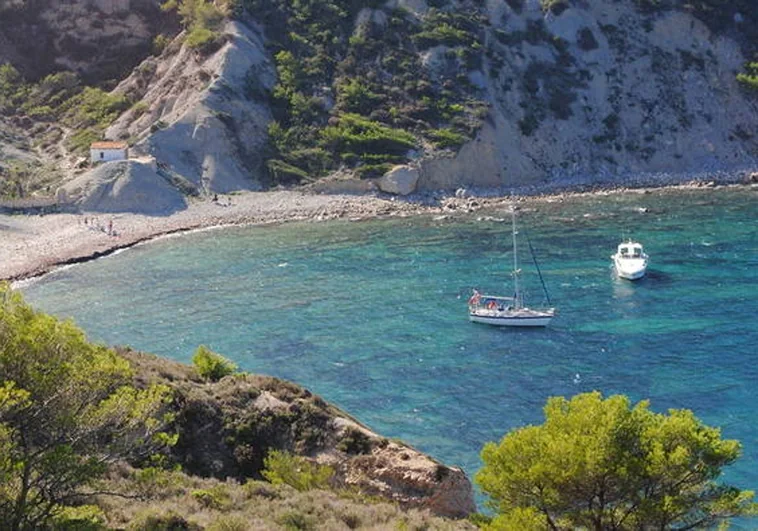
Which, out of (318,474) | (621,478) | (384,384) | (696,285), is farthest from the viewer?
(696,285)

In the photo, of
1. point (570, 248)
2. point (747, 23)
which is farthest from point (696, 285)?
point (747, 23)

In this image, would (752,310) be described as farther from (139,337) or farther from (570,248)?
(139,337)

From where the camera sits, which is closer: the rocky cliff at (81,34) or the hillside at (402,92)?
the hillside at (402,92)

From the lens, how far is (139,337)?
48656 mm

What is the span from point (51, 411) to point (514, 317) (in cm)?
3603

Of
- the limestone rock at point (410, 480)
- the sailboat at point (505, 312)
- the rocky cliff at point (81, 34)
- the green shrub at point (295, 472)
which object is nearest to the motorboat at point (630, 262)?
the sailboat at point (505, 312)

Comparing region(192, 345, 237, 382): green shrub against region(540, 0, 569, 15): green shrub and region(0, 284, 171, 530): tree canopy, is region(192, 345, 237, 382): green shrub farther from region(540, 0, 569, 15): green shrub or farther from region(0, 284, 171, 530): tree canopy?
region(540, 0, 569, 15): green shrub

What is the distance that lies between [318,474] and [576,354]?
22.7m

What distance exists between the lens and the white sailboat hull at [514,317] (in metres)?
48.9

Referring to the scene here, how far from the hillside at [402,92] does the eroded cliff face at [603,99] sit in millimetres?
165

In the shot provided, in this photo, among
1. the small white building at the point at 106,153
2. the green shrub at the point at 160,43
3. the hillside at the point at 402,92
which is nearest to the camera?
the small white building at the point at 106,153

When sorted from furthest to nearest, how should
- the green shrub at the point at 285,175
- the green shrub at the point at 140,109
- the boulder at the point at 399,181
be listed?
the green shrub at the point at 140,109
the green shrub at the point at 285,175
the boulder at the point at 399,181

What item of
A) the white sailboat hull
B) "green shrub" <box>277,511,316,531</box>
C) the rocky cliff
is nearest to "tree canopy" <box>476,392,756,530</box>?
"green shrub" <box>277,511,316,531</box>

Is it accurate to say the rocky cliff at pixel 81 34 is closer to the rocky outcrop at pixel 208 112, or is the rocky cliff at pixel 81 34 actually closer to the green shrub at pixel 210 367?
the rocky outcrop at pixel 208 112
